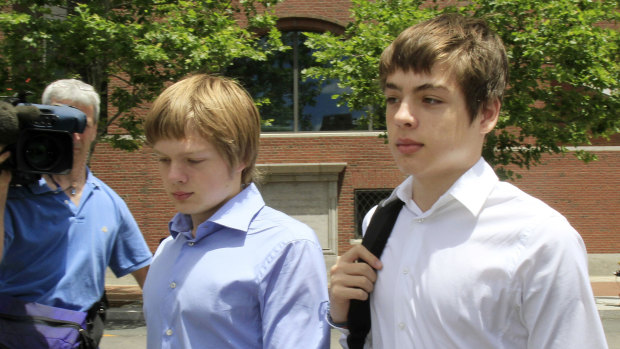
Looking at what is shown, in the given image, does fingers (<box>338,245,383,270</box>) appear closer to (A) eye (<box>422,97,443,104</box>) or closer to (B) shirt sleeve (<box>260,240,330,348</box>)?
(B) shirt sleeve (<box>260,240,330,348</box>)

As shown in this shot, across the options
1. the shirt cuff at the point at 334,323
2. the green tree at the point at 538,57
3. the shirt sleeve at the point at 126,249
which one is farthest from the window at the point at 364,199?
the shirt cuff at the point at 334,323

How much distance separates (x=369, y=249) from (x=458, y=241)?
279mm

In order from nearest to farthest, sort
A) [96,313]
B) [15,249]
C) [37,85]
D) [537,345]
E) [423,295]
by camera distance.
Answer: [537,345] → [423,295] → [15,249] → [96,313] → [37,85]

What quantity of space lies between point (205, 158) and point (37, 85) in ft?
26.9

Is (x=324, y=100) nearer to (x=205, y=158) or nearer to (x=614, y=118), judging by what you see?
(x=614, y=118)

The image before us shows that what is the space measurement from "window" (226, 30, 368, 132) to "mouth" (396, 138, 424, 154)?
13140 millimetres

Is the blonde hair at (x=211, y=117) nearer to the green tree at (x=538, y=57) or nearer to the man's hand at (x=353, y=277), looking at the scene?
the man's hand at (x=353, y=277)

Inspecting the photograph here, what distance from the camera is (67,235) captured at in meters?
2.35

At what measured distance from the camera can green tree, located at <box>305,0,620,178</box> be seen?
8.62 m

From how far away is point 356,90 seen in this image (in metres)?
9.24

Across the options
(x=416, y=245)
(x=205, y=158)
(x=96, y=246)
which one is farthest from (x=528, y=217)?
(x=96, y=246)

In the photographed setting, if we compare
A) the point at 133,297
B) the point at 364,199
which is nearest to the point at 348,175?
the point at 364,199

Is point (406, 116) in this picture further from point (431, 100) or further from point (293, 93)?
point (293, 93)

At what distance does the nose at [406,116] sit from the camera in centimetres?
146
